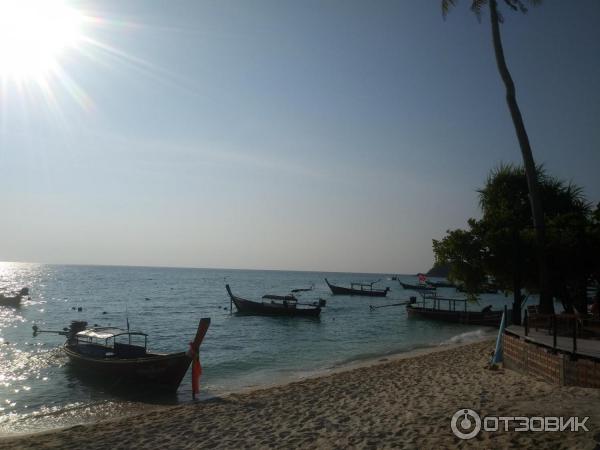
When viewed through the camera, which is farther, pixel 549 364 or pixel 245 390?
pixel 245 390

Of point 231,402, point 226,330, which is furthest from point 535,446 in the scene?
point 226,330

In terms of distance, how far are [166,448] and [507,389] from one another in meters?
8.98

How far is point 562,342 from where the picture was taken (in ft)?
41.5

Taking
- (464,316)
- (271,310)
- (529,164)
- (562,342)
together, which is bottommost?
(271,310)

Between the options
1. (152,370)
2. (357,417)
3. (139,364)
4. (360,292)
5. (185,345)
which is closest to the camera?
(357,417)

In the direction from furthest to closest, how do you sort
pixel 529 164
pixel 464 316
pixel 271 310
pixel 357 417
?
pixel 271 310 < pixel 464 316 < pixel 529 164 < pixel 357 417

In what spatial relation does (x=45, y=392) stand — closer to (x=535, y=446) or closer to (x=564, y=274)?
(x=535, y=446)

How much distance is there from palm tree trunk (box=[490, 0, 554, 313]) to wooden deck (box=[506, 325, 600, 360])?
4.28 meters

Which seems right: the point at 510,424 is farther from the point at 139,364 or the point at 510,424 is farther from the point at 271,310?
the point at 271,310

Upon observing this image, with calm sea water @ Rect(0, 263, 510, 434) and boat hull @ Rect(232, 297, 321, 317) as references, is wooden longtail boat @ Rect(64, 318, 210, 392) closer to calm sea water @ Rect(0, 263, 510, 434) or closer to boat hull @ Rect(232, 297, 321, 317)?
calm sea water @ Rect(0, 263, 510, 434)

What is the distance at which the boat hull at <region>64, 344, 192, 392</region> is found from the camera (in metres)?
17.7

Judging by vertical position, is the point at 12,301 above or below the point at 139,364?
below

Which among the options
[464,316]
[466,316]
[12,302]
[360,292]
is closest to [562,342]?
[466,316]

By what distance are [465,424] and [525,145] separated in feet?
49.0
